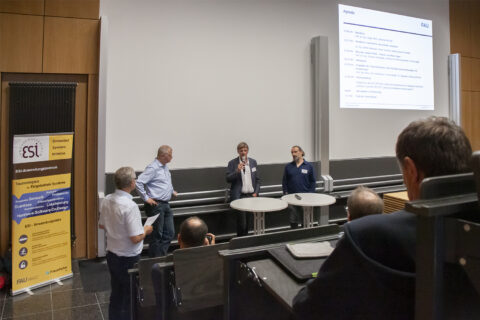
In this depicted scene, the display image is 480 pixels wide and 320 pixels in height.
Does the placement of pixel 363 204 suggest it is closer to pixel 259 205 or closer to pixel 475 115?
pixel 259 205

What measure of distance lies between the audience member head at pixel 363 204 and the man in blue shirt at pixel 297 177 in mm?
2886

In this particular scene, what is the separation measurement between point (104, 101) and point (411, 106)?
4800 millimetres

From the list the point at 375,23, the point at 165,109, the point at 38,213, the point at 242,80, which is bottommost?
the point at 38,213

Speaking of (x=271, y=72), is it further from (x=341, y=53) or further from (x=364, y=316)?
(x=364, y=316)

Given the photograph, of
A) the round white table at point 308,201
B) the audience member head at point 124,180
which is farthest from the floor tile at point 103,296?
the round white table at point 308,201

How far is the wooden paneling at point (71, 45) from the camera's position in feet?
12.8

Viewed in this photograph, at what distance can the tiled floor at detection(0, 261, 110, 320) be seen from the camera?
2898mm

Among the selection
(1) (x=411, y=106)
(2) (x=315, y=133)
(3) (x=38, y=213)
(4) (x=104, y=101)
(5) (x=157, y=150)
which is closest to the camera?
Result: (3) (x=38, y=213)

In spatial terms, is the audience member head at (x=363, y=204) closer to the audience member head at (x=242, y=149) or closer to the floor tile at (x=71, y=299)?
the floor tile at (x=71, y=299)

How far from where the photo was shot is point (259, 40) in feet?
16.5

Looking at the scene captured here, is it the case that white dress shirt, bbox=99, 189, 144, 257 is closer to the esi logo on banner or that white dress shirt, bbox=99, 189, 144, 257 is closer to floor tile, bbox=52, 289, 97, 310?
floor tile, bbox=52, 289, 97, 310

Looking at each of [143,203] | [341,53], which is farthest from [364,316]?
[341,53]

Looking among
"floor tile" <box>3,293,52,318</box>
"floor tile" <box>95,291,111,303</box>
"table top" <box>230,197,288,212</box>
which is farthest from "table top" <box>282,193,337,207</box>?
"floor tile" <box>3,293,52,318</box>

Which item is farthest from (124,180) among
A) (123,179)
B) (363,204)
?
(363,204)
